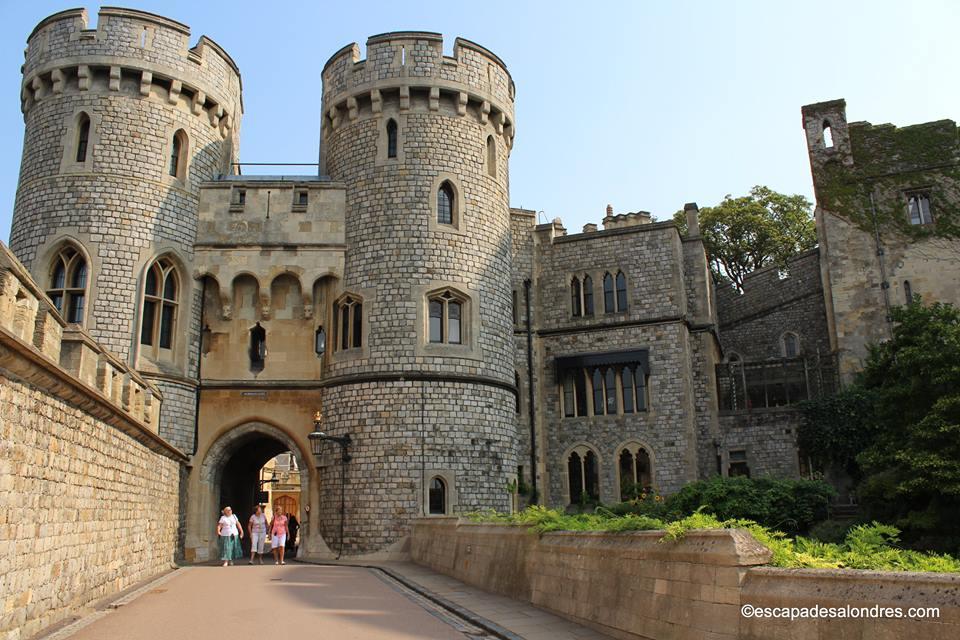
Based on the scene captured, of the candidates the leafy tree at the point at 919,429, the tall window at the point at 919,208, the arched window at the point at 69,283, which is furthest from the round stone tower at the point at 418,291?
the tall window at the point at 919,208

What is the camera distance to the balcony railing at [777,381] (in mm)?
26203

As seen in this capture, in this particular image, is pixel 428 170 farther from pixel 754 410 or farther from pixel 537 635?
pixel 537 635

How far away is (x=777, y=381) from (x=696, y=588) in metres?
21.2

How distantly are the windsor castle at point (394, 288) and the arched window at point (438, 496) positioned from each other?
3.1 inches

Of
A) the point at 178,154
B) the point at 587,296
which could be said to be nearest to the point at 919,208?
the point at 587,296

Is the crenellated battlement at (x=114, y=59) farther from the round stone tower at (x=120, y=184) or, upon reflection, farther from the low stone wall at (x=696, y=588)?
the low stone wall at (x=696, y=588)

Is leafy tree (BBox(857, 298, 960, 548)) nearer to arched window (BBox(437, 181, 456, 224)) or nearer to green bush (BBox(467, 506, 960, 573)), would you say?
green bush (BBox(467, 506, 960, 573))

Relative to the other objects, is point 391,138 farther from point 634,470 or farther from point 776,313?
point 776,313

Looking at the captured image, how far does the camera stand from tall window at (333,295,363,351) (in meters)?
22.0

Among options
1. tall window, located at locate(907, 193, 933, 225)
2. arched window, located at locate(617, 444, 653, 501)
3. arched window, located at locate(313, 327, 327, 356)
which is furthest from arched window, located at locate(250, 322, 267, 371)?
tall window, located at locate(907, 193, 933, 225)

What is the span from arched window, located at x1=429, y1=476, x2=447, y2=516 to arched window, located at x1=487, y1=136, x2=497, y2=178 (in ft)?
30.4

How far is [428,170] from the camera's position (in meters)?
22.6

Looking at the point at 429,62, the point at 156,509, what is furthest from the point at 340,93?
the point at 156,509

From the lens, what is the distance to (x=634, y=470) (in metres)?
24.8
